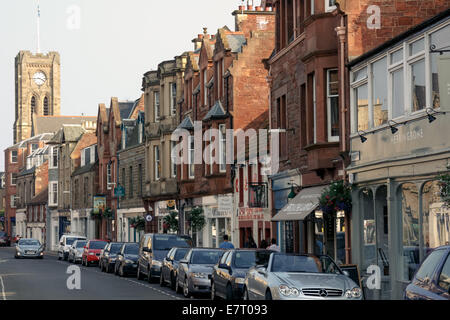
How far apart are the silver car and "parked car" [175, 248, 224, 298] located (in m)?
5.20

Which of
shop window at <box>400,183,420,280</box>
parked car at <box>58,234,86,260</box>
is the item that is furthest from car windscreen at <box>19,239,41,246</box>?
shop window at <box>400,183,420,280</box>

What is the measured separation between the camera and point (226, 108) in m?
43.6

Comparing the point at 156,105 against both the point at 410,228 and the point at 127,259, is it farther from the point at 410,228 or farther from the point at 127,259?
the point at 410,228

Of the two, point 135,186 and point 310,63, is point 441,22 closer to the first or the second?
point 310,63

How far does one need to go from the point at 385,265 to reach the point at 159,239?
1253cm

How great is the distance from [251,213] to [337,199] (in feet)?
41.7

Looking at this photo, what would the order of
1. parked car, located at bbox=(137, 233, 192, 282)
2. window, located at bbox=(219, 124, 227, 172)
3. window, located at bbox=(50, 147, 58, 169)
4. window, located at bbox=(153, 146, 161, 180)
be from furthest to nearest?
window, located at bbox=(50, 147, 58, 169), window, located at bbox=(153, 146, 161, 180), window, located at bbox=(219, 124, 227, 172), parked car, located at bbox=(137, 233, 192, 282)

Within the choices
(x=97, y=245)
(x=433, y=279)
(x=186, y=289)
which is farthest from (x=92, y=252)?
(x=433, y=279)

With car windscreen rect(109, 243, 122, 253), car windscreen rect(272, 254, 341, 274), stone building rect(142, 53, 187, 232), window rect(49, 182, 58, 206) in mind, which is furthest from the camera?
window rect(49, 182, 58, 206)

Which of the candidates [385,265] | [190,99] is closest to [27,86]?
[190,99]

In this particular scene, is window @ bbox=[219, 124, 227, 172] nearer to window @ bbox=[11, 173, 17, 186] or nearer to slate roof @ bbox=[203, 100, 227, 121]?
slate roof @ bbox=[203, 100, 227, 121]

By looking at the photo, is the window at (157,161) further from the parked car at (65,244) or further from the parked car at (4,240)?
the parked car at (4,240)

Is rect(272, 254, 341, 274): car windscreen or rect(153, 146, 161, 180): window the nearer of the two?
rect(272, 254, 341, 274): car windscreen

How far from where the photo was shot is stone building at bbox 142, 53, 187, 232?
177ft
